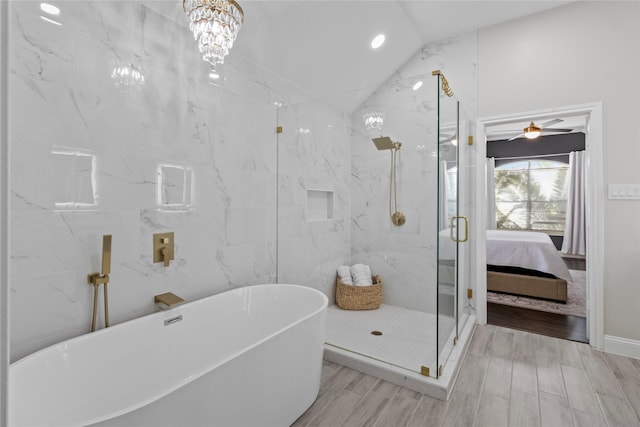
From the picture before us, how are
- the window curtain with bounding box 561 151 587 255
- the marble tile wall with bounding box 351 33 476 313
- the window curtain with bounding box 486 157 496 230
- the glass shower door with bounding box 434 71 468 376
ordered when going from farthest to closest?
the window curtain with bounding box 486 157 496 230 → the window curtain with bounding box 561 151 587 255 → the marble tile wall with bounding box 351 33 476 313 → the glass shower door with bounding box 434 71 468 376

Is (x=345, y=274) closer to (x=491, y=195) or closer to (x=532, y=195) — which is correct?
(x=491, y=195)

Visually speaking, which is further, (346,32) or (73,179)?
(346,32)

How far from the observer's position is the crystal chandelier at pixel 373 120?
262cm

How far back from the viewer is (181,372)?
1771mm

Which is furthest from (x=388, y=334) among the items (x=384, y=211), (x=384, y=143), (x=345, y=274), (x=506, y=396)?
(x=384, y=143)

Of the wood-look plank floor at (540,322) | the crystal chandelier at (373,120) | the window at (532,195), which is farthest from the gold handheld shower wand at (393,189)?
the window at (532,195)

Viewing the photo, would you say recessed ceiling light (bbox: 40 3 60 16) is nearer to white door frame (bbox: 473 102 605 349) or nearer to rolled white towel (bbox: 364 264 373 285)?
rolled white towel (bbox: 364 264 373 285)

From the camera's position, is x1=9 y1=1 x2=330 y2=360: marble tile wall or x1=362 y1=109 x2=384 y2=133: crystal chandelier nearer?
x1=9 y1=1 x2=330 y2=360: marble tile wall

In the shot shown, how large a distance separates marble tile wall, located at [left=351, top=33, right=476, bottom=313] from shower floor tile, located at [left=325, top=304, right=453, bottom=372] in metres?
0.12

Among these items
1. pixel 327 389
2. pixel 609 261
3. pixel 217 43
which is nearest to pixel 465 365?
pixel 327 389

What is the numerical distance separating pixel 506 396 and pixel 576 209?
→ 6.04 metres

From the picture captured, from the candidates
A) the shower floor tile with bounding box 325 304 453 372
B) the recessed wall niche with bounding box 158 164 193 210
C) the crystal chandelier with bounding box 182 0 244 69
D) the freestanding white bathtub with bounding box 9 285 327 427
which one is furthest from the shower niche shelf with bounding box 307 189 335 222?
the crystal chandelier with bounding box 182 0 244 69

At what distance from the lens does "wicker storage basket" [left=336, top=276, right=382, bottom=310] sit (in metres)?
2.78

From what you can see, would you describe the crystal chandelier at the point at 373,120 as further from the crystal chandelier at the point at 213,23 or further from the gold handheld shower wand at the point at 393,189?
the crystal chandelier at the point at 213,23
